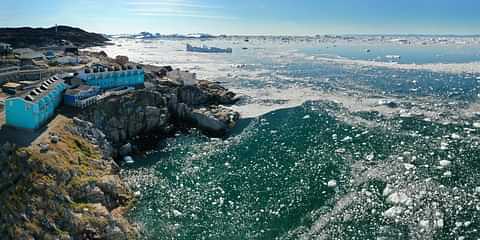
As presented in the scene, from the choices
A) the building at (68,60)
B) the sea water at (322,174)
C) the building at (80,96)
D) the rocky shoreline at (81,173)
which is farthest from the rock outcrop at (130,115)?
the building at (68,60)

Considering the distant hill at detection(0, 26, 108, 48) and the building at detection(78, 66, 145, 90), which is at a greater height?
the distant hill at detection(0, 26, 108, 48)

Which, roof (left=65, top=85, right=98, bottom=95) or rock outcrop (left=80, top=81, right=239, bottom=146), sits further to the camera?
rock outcrop (left=80, top=81, right=239, bottom=146)

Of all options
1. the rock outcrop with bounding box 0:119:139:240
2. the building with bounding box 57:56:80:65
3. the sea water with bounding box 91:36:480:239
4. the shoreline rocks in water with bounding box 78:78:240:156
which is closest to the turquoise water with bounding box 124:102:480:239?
the sea water with bounding box 91:36:480:239

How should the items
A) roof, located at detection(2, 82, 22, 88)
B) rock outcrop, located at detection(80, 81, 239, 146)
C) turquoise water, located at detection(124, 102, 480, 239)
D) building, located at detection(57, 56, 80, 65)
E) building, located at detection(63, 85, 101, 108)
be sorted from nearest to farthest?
turquoise water, located at detection(124, 102, 480, 239)
building, located at detection(63, 85, 101, 108)
rock outcrop, located at detection(80, 81, 239, 146)
roof, located at detection(2, 82, 22, 88)
building, located at detection(57, 56, 80, 65)

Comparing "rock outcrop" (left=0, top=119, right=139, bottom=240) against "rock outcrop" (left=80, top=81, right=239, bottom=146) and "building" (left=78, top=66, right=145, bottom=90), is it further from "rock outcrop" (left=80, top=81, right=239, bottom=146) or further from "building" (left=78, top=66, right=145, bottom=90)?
"building" (left=78, top=66, right=145, bottom=90)

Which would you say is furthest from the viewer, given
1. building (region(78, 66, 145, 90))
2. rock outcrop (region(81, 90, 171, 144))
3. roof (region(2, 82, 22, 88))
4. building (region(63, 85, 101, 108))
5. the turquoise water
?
building (region(78, 66, 145, 90))

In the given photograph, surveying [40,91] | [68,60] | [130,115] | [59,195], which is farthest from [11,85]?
[59,195]
